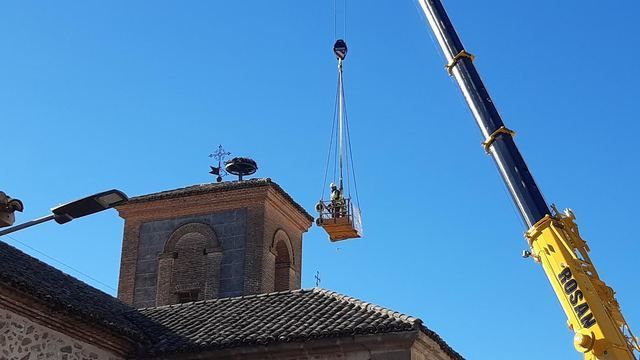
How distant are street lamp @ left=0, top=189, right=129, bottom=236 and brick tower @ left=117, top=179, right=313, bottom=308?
1187cm

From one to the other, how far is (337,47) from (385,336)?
8.21 m

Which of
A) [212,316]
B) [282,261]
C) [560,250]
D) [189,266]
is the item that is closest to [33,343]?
[212,316]

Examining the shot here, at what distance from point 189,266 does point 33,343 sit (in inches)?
325

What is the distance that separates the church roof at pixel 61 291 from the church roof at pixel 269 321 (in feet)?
2.09

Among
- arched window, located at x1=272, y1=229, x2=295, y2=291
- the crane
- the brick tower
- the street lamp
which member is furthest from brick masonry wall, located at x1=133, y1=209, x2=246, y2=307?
the street lamp

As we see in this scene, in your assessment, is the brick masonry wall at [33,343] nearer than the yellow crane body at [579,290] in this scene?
No

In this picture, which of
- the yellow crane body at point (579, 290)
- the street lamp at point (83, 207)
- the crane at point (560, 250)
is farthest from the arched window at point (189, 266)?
the street lamp at point (83, 207)

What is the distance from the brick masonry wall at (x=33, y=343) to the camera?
488 inches

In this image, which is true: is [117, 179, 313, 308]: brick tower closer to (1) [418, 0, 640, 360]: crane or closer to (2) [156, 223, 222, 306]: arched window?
(2) [156, 223, 222, 306]: arched window

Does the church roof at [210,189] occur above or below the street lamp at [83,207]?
above

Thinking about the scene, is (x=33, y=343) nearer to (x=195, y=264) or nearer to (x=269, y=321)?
(x=269, y=321)

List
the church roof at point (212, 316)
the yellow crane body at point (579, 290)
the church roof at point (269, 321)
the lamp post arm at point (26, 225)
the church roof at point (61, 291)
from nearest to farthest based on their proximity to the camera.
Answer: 1. the lamp post arm at point (26, 225)
2. the yellow crane body at point (579, 290)
3. the church roof at point (61, 291)
4. the church roof at point (212, 316)
5. the church roof at point (269, 321)

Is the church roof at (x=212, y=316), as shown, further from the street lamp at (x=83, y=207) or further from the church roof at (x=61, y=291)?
the street lamp at (x=83, y=207)

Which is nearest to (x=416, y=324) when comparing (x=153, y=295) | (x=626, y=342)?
(x=626, y=342)
